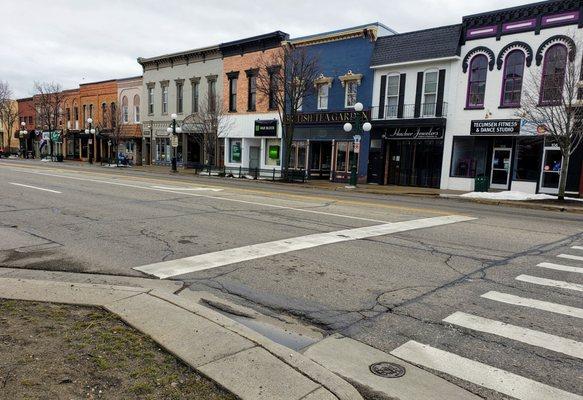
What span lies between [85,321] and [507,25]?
78.8 feet

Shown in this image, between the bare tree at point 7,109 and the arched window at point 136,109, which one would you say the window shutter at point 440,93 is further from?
the bare tree at point 7,109

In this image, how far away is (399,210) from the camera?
45.1 ft

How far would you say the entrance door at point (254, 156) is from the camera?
34969 millimetres

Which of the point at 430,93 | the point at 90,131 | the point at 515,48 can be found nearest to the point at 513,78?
the point at 515,48

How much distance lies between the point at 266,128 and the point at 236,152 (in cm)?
427

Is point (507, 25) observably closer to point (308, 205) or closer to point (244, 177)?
point (308, 205)

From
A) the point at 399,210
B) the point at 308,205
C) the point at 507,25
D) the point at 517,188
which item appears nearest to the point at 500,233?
the point at 399,210

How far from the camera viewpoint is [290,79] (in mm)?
27750

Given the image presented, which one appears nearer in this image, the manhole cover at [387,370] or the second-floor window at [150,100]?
the manhole cover at [387,370]

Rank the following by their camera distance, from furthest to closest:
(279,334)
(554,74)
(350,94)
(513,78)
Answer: (350,94) → (513,78) → (554,74) → (279,334)

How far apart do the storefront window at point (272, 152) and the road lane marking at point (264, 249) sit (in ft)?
74.1

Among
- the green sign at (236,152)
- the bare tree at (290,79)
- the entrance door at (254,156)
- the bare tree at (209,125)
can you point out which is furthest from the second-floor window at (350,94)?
the green sign at (236,152)

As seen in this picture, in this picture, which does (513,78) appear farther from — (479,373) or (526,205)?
(479,373)

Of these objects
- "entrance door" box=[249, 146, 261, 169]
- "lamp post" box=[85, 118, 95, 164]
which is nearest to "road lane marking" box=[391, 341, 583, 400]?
"entrance door" box=[249, 146, 261, 169]
